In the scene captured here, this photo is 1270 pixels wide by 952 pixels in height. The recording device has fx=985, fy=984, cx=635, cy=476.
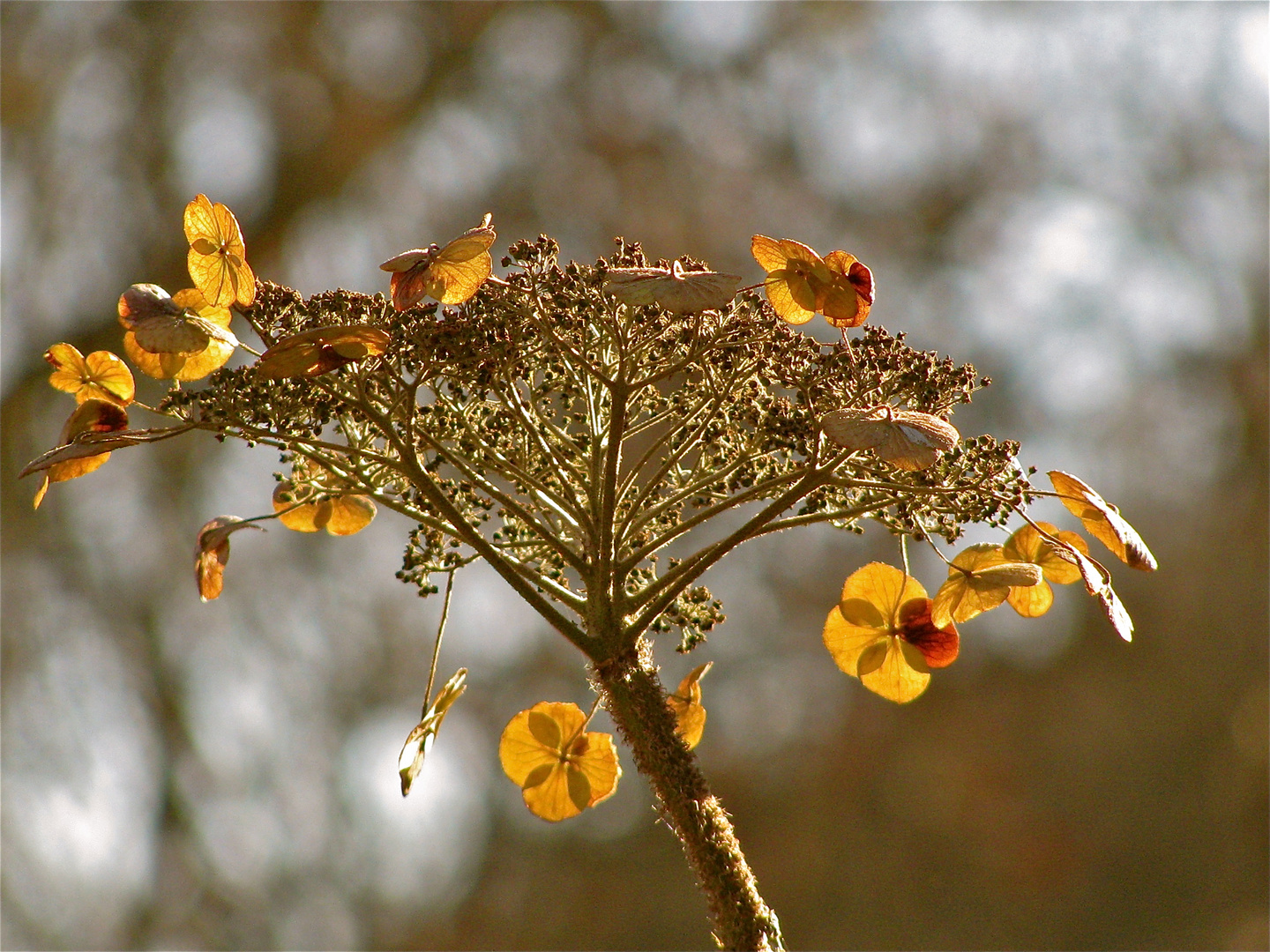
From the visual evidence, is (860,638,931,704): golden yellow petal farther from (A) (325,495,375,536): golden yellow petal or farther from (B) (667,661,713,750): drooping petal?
(A) (325,495,375,536): golden yellow petal

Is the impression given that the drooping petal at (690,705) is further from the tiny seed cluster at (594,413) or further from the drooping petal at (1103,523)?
the drooping petal at (1103,523)

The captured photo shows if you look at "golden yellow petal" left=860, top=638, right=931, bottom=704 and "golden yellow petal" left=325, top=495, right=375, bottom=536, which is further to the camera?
"golden yellow petal" left=325, top=495, right=375, bottom=536

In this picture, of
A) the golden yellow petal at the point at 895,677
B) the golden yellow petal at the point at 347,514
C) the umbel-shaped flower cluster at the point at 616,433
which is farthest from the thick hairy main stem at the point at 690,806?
the golden yellow petal at the point at 347,514

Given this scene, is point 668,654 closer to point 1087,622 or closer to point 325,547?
point 325,547

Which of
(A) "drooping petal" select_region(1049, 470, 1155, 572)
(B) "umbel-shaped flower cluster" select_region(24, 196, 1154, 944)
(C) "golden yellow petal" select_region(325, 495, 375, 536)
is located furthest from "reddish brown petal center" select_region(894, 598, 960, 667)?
(C) "golden yellow petal" select_region(325, 495, 375, 536)

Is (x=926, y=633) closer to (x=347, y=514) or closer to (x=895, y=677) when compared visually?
(x=895, y=677)

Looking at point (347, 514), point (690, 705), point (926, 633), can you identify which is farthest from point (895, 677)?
point (347, 514)

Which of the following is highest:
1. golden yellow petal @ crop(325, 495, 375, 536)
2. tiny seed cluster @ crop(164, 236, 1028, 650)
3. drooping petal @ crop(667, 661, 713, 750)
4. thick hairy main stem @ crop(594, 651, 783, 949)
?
golden yellow petal @ crop(325, 495, 375, 536)

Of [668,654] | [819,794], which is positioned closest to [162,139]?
[668,654]
